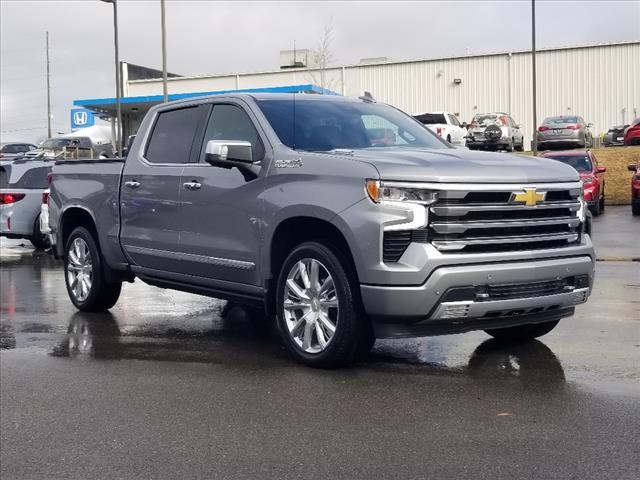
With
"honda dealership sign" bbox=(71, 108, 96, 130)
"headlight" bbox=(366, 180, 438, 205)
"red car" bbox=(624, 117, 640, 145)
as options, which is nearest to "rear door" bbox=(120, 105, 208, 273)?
"headlight" bbox=(366, 180, 438, 205)

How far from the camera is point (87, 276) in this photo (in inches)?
368

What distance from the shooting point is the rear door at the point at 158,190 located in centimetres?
787

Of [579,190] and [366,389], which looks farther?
[579,190]

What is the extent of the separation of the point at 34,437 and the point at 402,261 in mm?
2476

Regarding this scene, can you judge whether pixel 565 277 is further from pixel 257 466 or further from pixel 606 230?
pixel 606 230


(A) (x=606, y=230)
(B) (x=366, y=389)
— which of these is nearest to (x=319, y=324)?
(B) (x=366, y=389)

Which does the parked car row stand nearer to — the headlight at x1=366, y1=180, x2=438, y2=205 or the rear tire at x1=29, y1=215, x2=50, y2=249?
the rear tire at x1=29, y1=215, x2=50, y2=249

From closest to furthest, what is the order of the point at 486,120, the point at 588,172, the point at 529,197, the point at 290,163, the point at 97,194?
1. the point at 529,197
2. the point at 290,163
3. the point at 97,194
4. the point at 588,172
5. the point at 486,120

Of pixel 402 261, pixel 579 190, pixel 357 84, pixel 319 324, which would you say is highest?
pixel 357 84

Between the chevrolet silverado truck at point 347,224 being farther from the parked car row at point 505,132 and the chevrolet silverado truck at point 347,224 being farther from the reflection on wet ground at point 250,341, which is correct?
the parked car row at point 505,132

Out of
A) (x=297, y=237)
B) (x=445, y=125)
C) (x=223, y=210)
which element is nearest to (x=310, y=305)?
(x=297, y=237)

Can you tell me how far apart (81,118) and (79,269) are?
2187 inches

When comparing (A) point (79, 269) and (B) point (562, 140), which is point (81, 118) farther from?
(A) point (79, 269)

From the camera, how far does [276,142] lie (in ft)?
22.8
